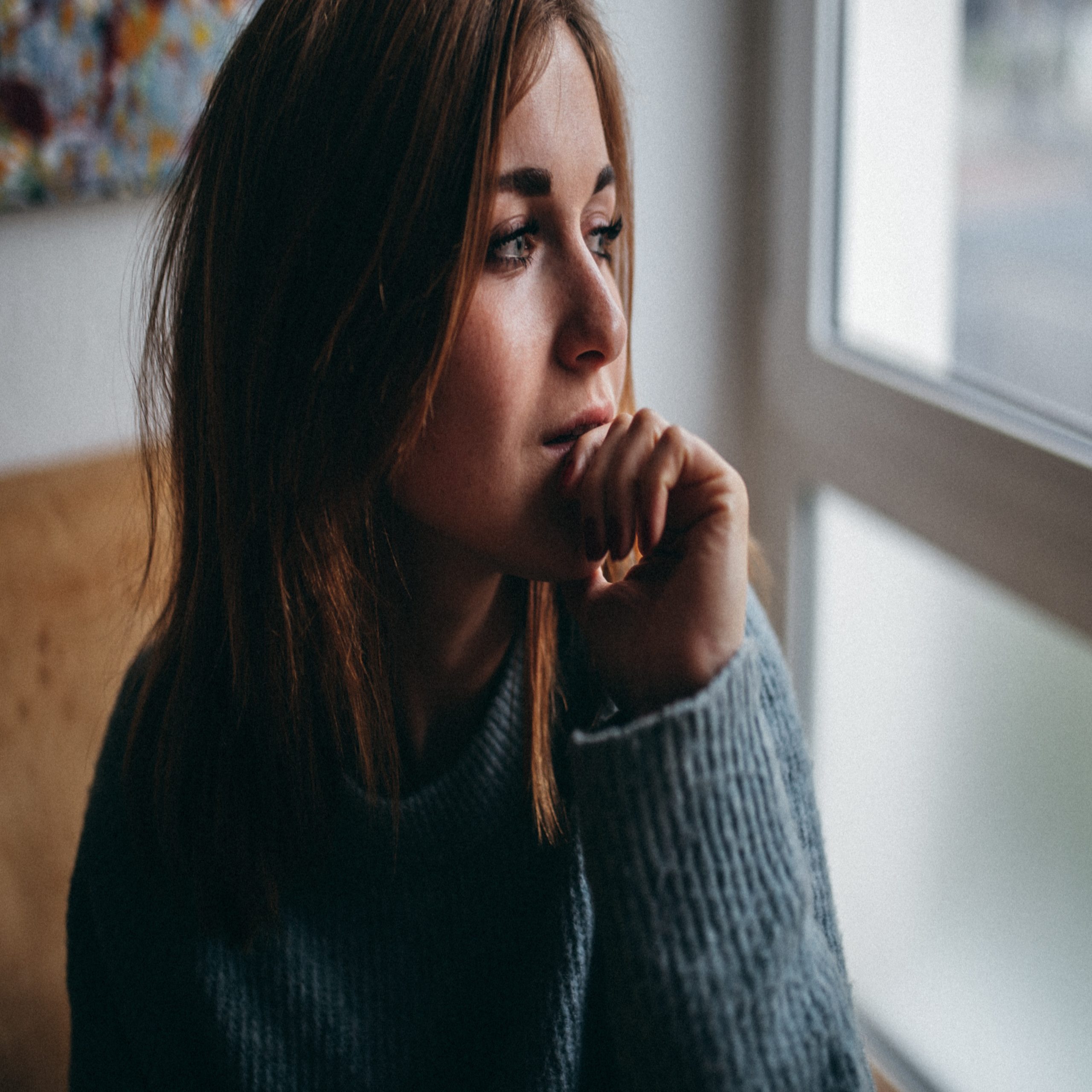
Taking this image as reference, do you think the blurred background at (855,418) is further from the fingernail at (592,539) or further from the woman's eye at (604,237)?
the fingernail at (592,539)

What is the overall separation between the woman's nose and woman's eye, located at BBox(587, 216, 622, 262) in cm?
7

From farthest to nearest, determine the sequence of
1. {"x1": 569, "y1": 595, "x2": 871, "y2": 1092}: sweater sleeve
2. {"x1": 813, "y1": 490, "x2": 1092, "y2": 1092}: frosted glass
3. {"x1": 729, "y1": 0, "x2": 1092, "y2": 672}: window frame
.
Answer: {"x1": 813, "y1": 490, "x2": 1092, "y2": 1092}: frosted glass
{"x1": 729, "y1": 0, "x2": 1092, "y2": 672}: window frame
{"x1": 569, "y1": 595, "x2": 871, "y2": 1092}: sweater sleeve

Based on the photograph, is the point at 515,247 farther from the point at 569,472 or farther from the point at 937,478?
the point at 937,478

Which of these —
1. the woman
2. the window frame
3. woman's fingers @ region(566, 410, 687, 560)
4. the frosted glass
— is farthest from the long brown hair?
the frosted glass

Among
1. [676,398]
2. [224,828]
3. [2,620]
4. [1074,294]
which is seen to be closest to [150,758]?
[224,828]

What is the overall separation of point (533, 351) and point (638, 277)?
75 cm

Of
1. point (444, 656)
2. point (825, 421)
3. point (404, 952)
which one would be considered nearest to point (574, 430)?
point (444, 656)

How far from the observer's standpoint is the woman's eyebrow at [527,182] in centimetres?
73

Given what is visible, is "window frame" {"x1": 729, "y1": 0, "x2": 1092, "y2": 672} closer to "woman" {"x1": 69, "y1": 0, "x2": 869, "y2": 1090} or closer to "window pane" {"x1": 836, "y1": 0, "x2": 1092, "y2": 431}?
"window pane" {"x1": 836, "y1": 0, "x2": 1092, "y2": 431}

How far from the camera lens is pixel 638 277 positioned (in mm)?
1467

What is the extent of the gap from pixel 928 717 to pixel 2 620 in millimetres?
1042

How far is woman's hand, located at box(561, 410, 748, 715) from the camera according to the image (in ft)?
2.49

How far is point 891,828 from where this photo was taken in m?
1.43

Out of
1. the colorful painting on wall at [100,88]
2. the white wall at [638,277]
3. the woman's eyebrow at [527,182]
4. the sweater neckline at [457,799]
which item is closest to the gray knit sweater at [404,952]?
the sweater neckline at [457,799]
